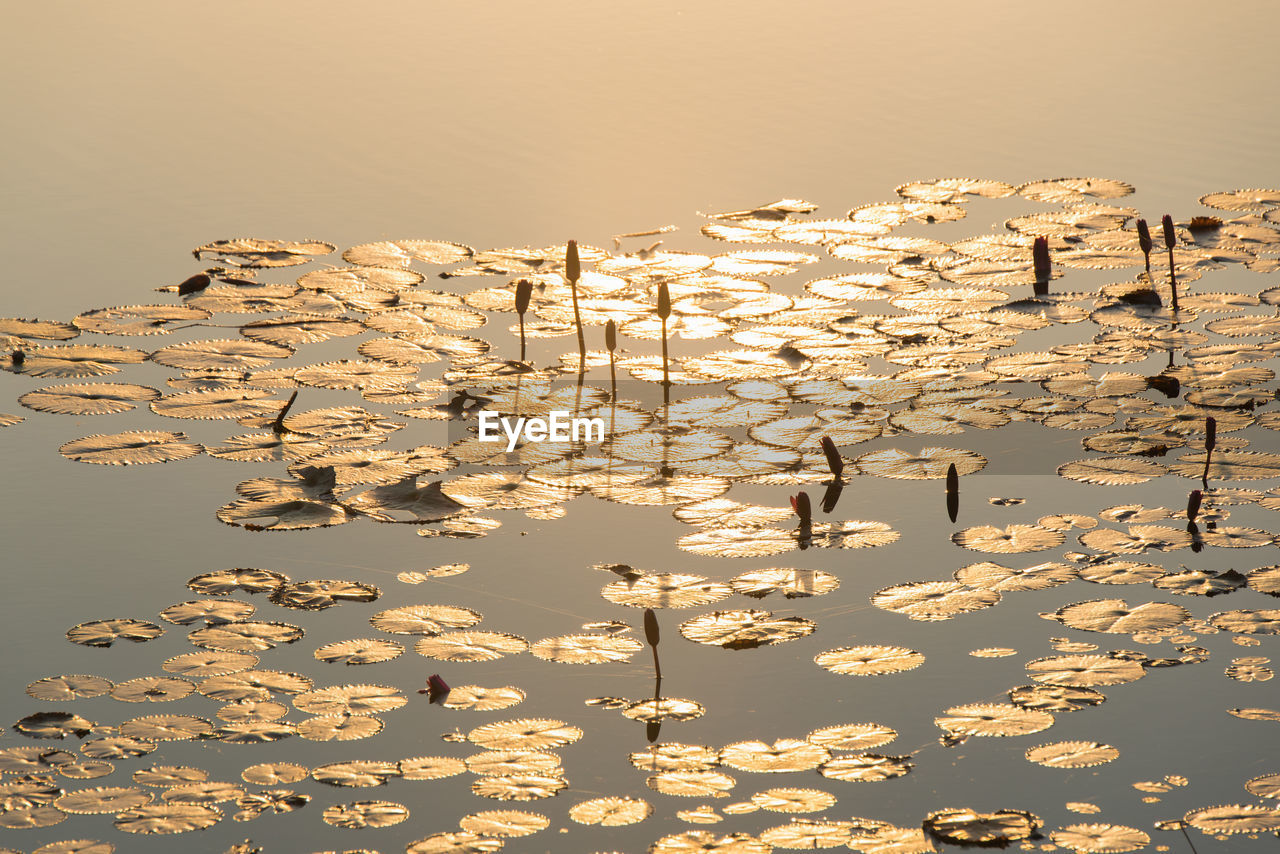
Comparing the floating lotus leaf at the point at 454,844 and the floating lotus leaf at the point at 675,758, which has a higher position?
the floating lotus leaf at the point at 675,758

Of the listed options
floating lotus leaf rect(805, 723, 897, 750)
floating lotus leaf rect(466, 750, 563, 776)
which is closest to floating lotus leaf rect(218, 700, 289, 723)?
floating lotus leaf rect(466, 750, 563, 776)

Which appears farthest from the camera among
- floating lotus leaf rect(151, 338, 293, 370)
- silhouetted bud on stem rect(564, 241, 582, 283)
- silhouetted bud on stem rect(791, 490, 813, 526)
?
floating lotus leaf rect(151, 338, 293, 370)

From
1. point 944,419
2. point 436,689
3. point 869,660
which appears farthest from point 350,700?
point 944,419

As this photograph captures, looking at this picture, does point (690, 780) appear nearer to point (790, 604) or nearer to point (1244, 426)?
point (790, 604)

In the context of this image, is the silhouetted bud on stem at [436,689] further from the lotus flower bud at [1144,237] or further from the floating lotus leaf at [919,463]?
the lotus flower bud at [1144,237]

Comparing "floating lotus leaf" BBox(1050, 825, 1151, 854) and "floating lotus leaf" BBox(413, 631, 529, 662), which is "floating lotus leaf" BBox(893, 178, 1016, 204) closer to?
"floating lotus leaf" BBox(413, 631, 529, 662)

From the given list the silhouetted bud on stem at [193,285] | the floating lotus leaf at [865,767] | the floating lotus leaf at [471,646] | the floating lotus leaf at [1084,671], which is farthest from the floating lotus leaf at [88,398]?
the floating lotus leaf at [1084,671]
